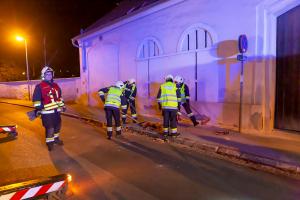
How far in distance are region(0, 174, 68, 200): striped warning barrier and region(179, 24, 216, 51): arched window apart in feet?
25.0

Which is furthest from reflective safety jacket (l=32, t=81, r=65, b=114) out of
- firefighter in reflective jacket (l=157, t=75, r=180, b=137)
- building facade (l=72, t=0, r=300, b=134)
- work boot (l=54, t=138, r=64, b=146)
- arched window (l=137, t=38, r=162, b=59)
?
arched window (l=137, t=38, r=162, b=59)

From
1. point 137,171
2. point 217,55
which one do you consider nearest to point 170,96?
point 217,55

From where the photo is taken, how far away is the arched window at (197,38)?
10102 millimetres

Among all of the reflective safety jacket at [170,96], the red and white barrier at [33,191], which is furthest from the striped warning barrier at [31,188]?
the reflective safety jacket at [170,96]

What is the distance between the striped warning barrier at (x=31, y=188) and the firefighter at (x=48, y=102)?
3820 millimetres

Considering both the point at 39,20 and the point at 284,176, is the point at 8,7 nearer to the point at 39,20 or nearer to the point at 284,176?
the point at 39,20

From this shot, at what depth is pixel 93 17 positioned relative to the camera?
41281mm

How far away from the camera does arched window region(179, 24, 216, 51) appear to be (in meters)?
10.1

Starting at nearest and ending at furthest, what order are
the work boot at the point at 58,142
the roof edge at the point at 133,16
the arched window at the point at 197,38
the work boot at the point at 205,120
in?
the work boot at the point at 58,142
the arched window at the point at 197,38
the work boot at the point at 205,120
the roof edge at the point at 133,16

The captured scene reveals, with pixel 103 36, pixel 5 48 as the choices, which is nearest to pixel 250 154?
pixel 103 36

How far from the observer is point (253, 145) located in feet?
24.1

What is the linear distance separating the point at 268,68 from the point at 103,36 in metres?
10.4

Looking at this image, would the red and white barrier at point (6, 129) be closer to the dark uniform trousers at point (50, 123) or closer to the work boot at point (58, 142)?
the work boot at point (58, 142)

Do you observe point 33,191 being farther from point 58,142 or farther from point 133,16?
point 133,16
